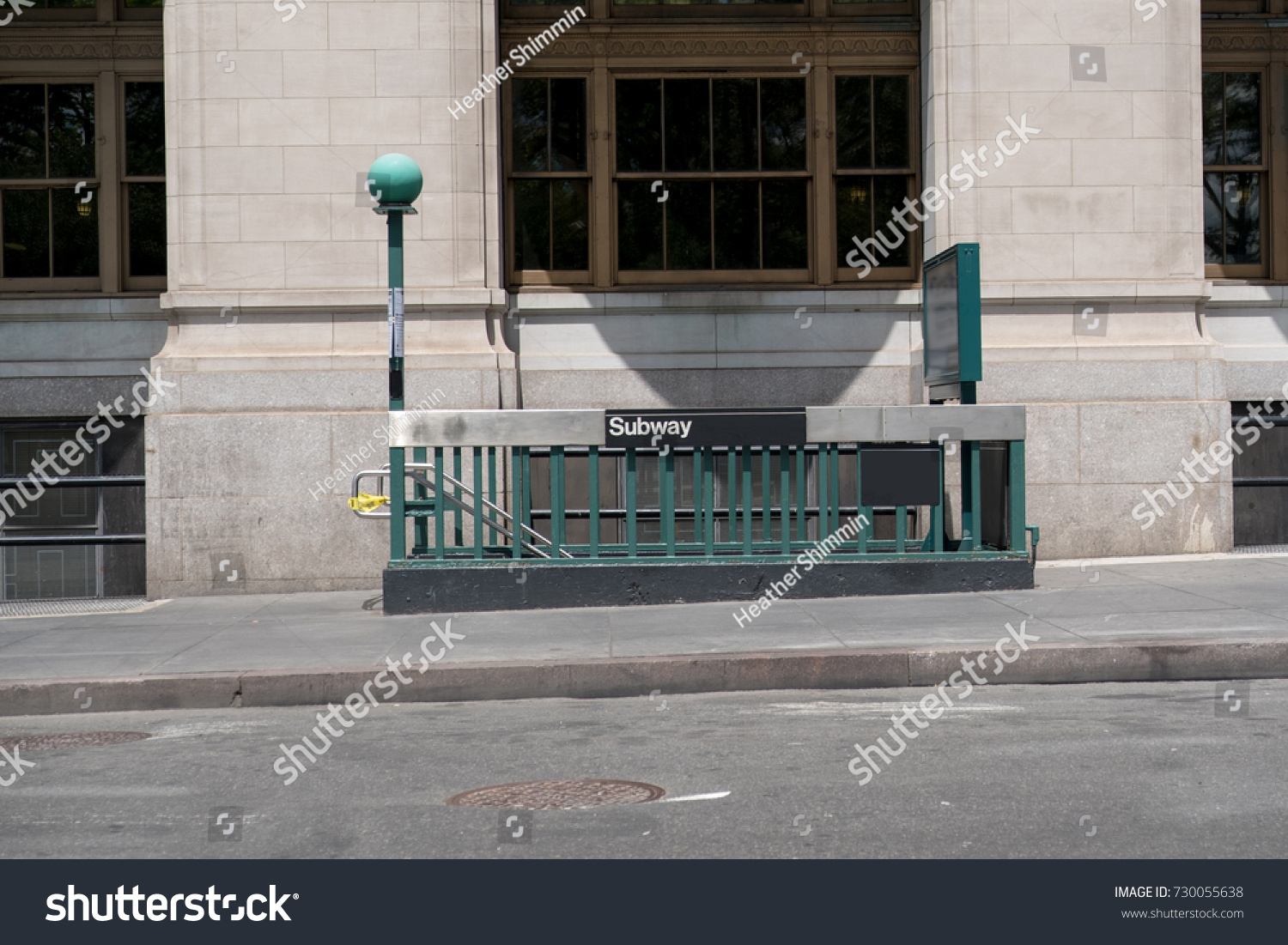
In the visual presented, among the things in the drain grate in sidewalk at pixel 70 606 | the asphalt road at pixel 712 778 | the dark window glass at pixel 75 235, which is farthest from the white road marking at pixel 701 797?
the dark window glass at pixel 75 235

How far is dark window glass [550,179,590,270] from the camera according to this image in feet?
48.2

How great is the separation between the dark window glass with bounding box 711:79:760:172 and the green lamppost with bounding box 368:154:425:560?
4.41 metres

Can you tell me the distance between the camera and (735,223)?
48.4ft

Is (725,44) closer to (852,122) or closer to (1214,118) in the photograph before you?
(852,122)

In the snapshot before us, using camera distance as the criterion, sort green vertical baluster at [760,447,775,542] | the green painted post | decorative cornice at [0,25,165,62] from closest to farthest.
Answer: green vertical baluster at [760,447,775,542] < the green painted post < decorative cornice at [0,25,165,62]

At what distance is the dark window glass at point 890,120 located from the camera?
14648 millimetres

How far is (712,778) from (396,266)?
6.27m

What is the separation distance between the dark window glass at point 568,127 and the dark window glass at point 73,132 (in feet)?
15.6

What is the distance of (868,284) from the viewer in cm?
1471

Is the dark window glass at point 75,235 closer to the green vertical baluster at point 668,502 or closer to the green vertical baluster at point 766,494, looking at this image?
the green vertical baluster at point 668,502

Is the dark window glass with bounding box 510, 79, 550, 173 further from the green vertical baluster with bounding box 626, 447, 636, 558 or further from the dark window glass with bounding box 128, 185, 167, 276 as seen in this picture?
the green vertical baluster with bounding box 626, 447, 636, 558

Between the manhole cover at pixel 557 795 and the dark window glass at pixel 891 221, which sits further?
the dark window glass at pixel 891 221

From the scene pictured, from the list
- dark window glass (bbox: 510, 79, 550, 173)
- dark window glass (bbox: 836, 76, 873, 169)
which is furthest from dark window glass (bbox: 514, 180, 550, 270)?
dark window glass (bbox: 836, 76, 873, 169)
